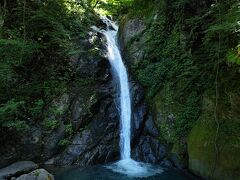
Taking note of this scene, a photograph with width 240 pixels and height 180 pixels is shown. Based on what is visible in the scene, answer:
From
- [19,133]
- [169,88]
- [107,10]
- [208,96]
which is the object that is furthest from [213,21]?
[107,10]

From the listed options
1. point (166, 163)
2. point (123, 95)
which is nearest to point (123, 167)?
point (166, 163)

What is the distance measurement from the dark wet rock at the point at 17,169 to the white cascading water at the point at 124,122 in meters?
2.31

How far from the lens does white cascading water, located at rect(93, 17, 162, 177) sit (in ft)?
28.7

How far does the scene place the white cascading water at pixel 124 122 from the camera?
8739 mm

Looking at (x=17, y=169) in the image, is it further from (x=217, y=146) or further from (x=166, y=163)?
(x=217, y=146)

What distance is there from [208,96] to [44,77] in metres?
6.00

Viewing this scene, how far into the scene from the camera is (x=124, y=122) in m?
10.8

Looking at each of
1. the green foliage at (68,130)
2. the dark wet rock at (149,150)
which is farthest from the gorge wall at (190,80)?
the green foliage at (68,130)

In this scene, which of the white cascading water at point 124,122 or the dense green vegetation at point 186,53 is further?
the white cascading water at point 124,122

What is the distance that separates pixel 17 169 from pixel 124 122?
12.9ft

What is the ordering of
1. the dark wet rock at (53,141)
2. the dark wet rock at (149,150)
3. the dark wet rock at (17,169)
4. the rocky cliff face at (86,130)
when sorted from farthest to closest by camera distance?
the dark wet rock at (53,141), the rocky cliff face at (86,130), the dark wet rock at (149,150), the dark wet rock at (17,169)

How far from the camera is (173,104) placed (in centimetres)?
979

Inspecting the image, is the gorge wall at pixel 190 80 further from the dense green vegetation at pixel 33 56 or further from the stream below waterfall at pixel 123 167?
the dense green vegetation at pixel 33 56

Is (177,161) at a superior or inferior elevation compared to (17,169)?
superior
